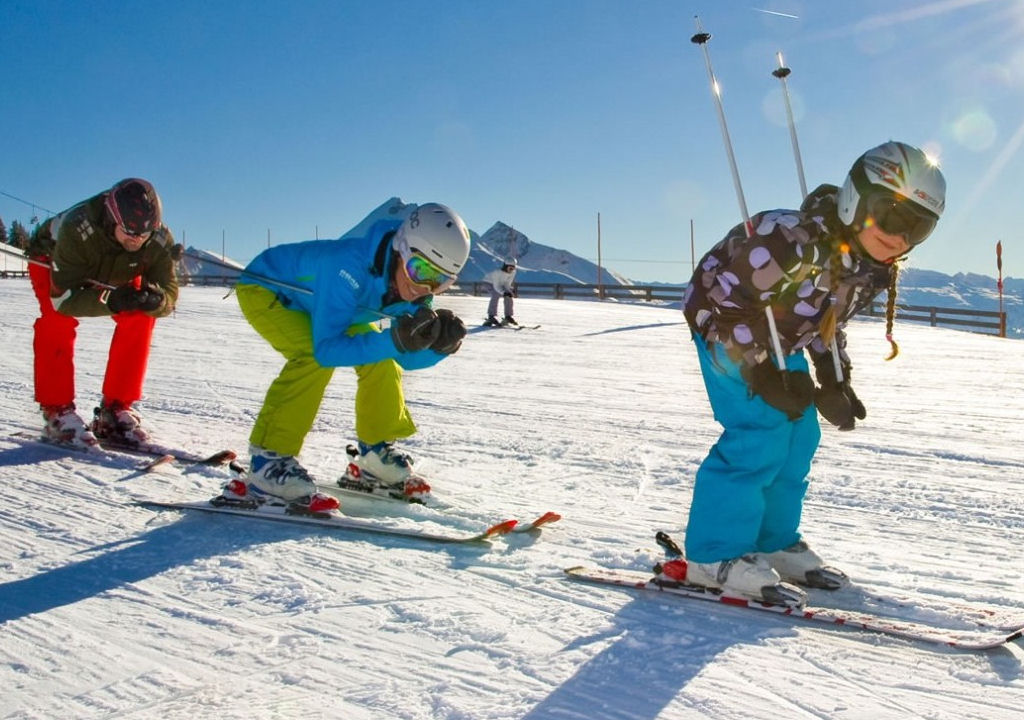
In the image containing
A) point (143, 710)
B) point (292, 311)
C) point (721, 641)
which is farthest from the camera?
point (292, 311)

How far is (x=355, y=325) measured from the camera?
392 centimetres

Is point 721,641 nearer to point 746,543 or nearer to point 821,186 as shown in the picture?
point 746,543

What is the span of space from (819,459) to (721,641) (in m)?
2.93

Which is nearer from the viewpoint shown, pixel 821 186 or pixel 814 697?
pixel 814 697

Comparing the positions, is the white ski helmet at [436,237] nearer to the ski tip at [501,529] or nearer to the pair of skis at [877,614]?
the ski tip at [501,529]

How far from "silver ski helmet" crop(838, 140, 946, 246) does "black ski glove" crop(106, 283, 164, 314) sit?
4103 millimetres

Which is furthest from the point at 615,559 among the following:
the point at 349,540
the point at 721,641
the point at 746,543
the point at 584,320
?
the point at 584,320

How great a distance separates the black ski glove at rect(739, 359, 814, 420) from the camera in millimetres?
2686

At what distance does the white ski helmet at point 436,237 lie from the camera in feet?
11.5

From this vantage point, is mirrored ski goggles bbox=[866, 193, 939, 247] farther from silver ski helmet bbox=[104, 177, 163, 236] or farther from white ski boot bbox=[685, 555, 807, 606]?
silver ski helmet bbox=[104, 177, 163, 236]

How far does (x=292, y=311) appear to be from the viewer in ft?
13.4

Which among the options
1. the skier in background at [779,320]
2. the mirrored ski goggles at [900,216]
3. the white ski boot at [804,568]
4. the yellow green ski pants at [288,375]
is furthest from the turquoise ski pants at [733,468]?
the yellow green ski pants at [288,375]

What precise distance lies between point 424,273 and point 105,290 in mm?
2568

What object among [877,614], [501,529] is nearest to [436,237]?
[501,529]
